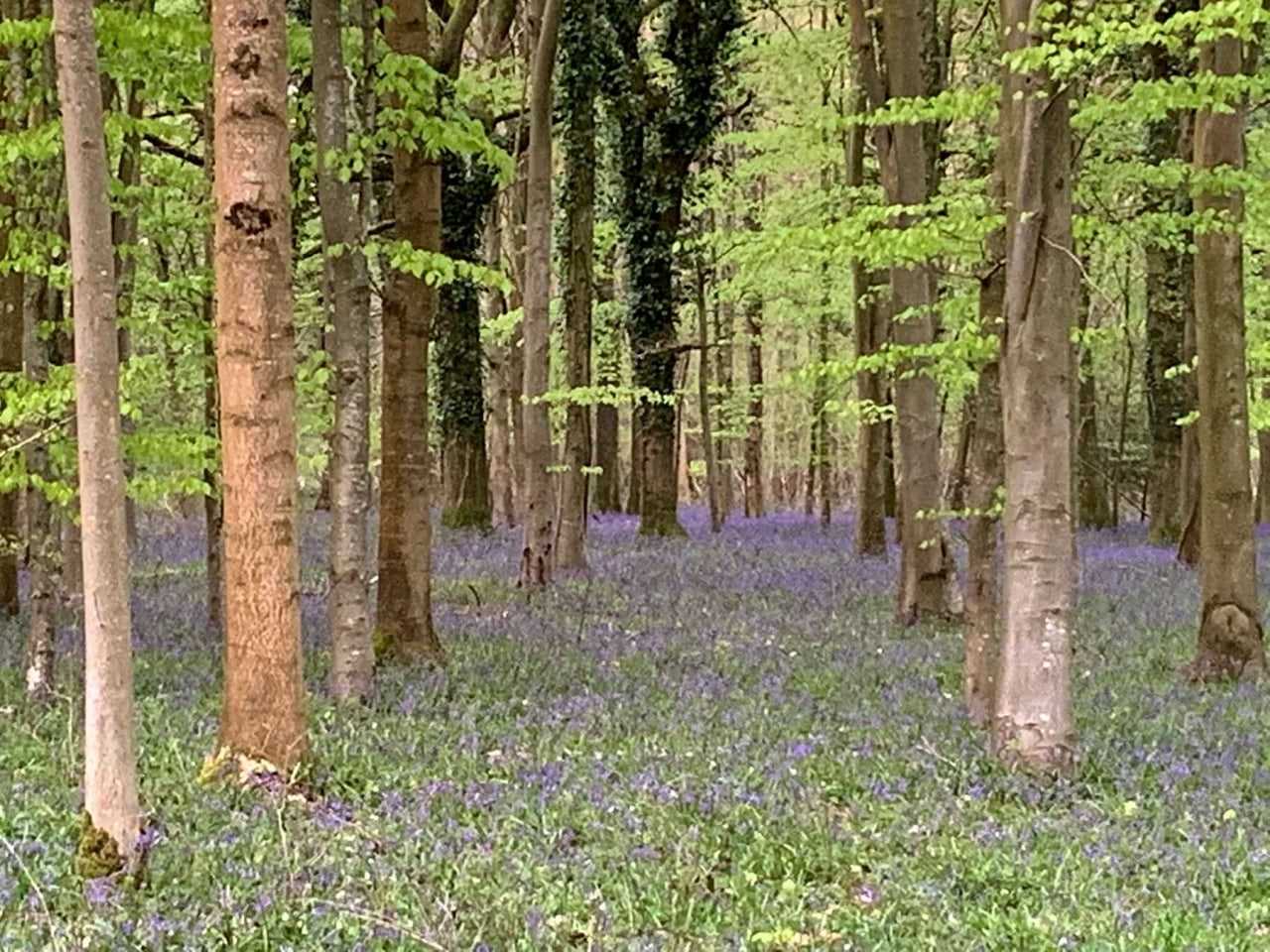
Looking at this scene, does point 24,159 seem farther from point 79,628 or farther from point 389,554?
point 79,628

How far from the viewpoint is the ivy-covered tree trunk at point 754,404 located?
3478 cm

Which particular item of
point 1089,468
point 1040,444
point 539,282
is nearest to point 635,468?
point 1089,468

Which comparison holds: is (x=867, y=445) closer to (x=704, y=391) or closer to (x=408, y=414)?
(x=704, y=391)

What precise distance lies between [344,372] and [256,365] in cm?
308

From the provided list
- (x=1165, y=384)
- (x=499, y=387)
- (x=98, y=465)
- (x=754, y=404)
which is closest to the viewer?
(x=98, y=465)

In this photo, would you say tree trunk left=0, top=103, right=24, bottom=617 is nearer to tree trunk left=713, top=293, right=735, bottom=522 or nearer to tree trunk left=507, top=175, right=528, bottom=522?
tree trunk left=507, top=175, right=528, bottom=522

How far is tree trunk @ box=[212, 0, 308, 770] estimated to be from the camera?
6.58 m

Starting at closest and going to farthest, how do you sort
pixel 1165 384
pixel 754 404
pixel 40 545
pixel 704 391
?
1. pixel 40 545
2. pixel 1165 384
3. pixel 704 391
4. pixel 754 404

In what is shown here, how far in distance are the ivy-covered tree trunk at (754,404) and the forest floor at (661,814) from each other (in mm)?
21345

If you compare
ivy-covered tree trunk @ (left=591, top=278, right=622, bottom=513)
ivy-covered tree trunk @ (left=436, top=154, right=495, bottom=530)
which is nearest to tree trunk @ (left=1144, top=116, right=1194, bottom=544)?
ivy-covered tree trunk @ (left=591, top=278, right=622, bottom=513)

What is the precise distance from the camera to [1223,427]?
37.4 feet

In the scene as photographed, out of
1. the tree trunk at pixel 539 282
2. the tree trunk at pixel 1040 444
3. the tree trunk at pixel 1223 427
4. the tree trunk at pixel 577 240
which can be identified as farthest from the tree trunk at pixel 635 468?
the tree trunk at pixel 1040 444

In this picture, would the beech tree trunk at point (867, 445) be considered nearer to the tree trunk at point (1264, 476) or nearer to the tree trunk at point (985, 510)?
Result: the tree trunk at point (985, 510)

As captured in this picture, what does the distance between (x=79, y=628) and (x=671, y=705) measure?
21.6 feet
